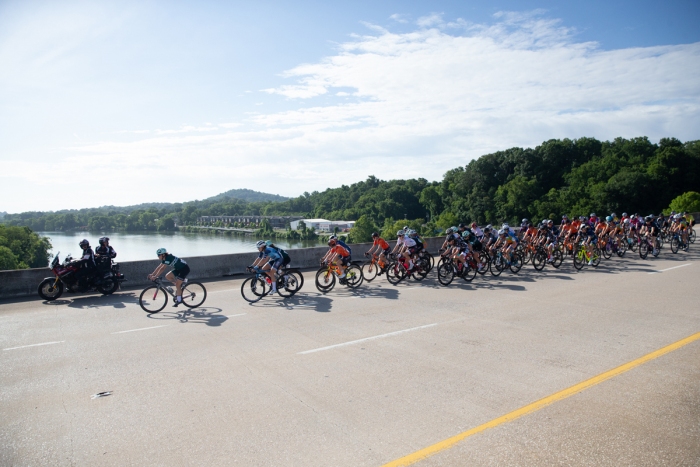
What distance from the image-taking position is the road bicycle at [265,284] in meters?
12.0

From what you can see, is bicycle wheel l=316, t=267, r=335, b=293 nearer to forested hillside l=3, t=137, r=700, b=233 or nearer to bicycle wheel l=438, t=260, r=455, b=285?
bicycle wheel l=438, t=260, r=455, b=285

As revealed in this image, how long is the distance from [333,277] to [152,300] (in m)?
4.81

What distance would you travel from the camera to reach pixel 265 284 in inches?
482

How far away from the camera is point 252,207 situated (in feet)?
618

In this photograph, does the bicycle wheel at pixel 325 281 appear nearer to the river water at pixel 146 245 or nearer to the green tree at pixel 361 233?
the river water at pixel 146 245

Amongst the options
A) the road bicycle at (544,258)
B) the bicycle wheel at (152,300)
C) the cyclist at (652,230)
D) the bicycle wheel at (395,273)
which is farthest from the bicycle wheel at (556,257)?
the bicycle wheel at (152,300)

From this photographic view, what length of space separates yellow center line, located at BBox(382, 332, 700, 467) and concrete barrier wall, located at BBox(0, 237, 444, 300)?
1231cm

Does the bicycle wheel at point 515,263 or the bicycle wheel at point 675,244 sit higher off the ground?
the bicycle wheel at point 675,244

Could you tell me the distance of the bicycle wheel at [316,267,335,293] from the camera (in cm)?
1314

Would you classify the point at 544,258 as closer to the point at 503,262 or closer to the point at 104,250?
the point at 503,262

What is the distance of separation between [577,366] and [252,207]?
187 meters

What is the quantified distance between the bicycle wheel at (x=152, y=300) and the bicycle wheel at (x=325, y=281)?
13.4ft

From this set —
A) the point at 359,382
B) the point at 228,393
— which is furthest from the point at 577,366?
the point at 228,393

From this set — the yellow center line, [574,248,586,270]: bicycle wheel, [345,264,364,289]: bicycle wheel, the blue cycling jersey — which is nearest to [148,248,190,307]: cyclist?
the blue cycling jersey
